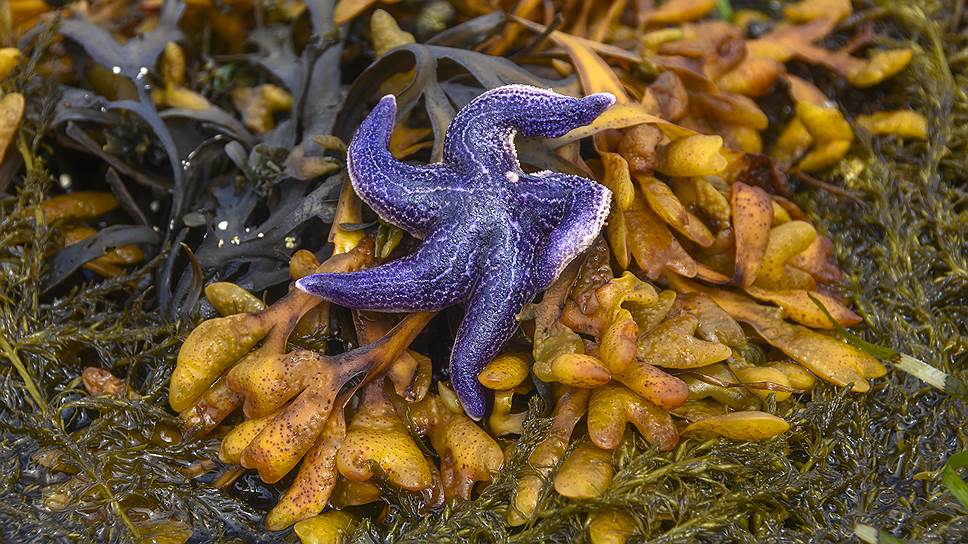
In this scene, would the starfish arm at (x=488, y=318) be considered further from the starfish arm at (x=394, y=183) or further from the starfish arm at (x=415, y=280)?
the starfish arm at (x=394, y=183)

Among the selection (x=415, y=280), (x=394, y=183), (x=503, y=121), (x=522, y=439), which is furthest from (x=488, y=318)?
(x=503, y=121)

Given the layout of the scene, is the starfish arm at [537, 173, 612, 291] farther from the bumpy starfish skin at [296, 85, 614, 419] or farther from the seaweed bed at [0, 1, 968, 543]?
the seaweed bed at [0, 1, 968, 543]

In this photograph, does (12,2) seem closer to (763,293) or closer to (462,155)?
(462,155)

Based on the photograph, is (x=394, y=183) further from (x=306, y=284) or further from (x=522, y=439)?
(x=522, y=439)

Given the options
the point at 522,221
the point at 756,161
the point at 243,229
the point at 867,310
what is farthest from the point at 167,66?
the point at 867,310

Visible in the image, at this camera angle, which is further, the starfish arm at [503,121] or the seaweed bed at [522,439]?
the starfish arm at [503,121]

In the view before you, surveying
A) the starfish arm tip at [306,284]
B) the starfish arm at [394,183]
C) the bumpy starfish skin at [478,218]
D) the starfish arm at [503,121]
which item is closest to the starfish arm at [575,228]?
the bumpy starfish skin at [478,218]
